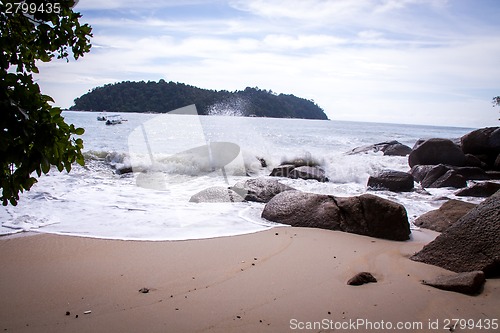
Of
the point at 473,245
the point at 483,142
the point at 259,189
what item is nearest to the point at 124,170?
the point at 259,189

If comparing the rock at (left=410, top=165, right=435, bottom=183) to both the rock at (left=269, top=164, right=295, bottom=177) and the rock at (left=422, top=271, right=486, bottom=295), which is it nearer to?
the rock at (left=269, top=164, right=295, bottom=177)

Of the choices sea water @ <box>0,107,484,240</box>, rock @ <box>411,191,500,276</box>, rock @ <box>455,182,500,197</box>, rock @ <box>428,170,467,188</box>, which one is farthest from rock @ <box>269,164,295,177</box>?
rock @ <box>411,191,500,276</box>

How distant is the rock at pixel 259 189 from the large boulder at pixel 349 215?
5.02ft

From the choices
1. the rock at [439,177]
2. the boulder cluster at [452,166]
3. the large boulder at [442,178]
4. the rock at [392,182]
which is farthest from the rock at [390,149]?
the rock at [392,182]

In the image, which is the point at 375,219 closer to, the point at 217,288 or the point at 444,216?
the point at 444,216

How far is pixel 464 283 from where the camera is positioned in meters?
3.30

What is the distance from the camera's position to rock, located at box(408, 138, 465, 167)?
12898 mm

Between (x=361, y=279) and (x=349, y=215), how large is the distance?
202 cm

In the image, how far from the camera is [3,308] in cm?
305

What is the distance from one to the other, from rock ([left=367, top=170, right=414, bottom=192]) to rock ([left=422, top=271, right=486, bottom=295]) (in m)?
6.46

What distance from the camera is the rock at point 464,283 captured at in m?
3.27

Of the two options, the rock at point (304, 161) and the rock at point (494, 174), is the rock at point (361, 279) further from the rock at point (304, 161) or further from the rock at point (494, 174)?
the rock at point (494, 174)

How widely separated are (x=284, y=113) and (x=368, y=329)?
8120cm

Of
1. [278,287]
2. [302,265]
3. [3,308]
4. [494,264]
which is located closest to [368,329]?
[278,287]
